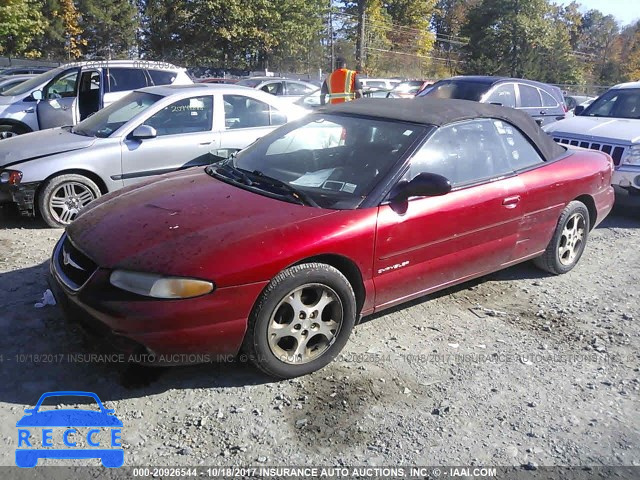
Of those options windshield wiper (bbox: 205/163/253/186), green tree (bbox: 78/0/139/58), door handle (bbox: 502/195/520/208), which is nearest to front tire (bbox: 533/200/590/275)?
door handle (bbox: 502/195/520/208)

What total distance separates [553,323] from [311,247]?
7.03 feet

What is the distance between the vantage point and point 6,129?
973 cm

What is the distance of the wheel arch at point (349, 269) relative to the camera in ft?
11.1

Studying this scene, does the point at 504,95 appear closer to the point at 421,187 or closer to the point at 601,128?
the point at 601,128

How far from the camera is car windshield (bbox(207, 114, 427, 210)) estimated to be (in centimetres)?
371

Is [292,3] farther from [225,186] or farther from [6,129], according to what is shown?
[225,186]

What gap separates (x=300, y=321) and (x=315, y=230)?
53 cm

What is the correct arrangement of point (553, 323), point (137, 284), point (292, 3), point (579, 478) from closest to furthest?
point (579, 478) < point (137, 284) < point (553, 323) < point (292, 3)

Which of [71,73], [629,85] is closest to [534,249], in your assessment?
[629,85]

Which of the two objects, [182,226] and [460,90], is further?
[460,90]

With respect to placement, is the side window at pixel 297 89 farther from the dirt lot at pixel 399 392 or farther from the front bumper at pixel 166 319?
the front bumper at pixel 166 319

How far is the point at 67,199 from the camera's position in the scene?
6.12m

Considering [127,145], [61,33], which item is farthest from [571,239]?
[61,33]

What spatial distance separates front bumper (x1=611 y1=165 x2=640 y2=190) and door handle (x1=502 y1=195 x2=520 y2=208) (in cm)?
325
